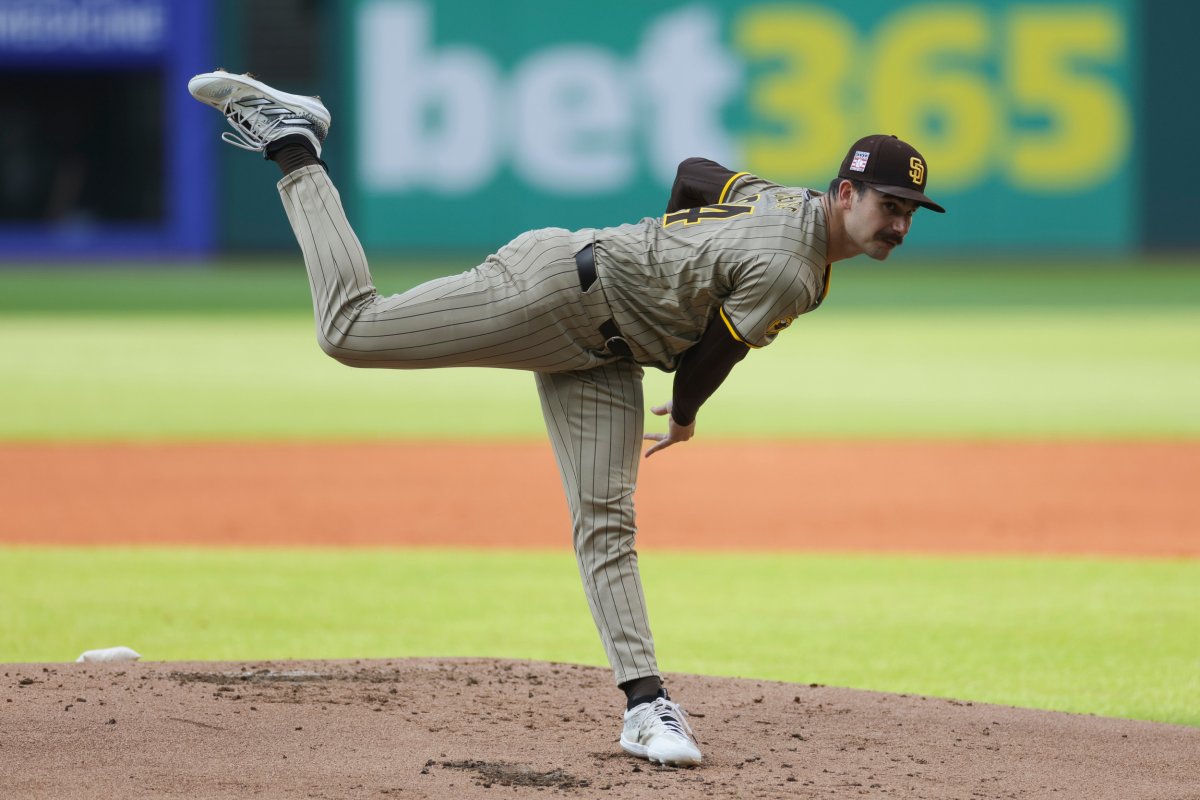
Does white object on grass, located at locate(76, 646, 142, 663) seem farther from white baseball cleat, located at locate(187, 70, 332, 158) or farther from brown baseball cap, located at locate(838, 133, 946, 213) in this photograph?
brown baseball cap, located at locate(838, 133, 946, 213)

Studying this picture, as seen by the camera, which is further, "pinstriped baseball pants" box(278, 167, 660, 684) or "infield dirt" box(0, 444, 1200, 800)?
"pinstriped baseball pants" box(278, 167, 660, 684)

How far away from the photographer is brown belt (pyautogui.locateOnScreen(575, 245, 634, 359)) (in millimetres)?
4289

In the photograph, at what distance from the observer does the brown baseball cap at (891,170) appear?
4117 mm

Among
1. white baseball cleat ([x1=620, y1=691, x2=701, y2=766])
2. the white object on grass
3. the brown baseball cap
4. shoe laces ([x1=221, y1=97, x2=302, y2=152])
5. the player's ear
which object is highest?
shoe laces ([x1=221, y1=97, x2=302, y2=152])

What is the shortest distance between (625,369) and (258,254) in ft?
84.5

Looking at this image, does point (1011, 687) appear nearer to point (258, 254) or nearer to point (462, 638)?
point (462, 638)

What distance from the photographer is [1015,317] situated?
19.8 metres

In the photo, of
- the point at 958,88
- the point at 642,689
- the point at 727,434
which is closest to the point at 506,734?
the point at 642,689

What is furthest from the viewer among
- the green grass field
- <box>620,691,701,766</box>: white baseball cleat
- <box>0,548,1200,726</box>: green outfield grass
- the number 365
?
the number 365

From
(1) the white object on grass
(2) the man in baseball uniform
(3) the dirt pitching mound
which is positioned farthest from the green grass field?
(2) the man in baseball uniform

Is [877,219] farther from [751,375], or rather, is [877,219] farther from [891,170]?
[751,375]

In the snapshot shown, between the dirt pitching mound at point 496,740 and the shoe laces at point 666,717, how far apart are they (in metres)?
0.12

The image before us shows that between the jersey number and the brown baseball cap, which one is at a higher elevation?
the brown baseball cap

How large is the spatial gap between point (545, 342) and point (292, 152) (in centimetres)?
94
